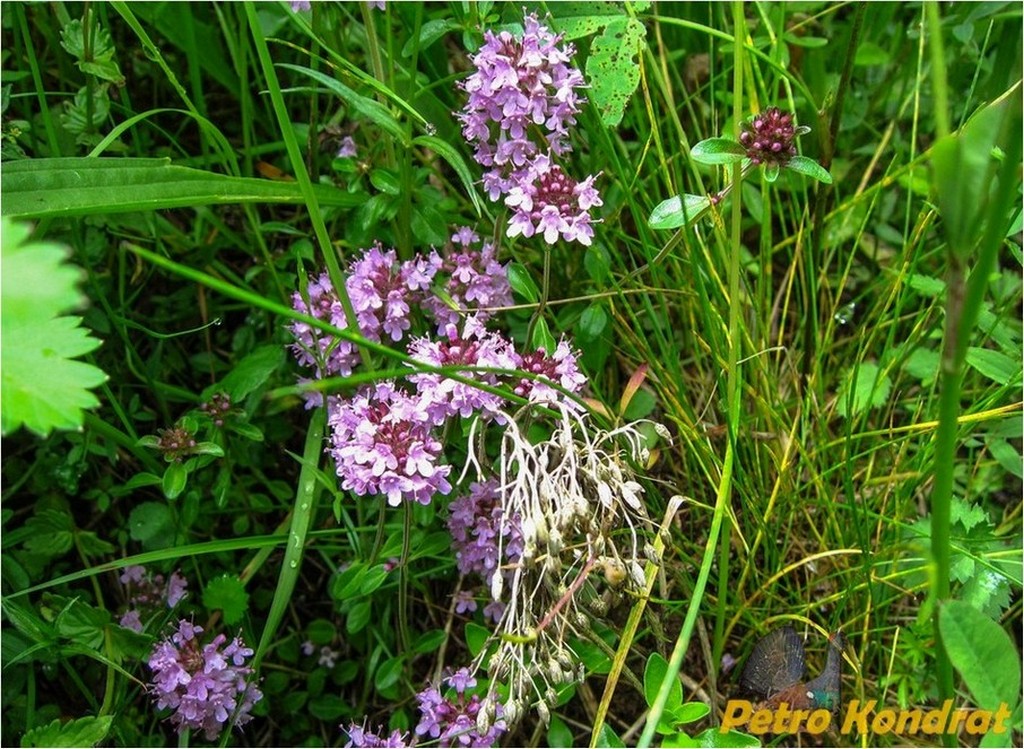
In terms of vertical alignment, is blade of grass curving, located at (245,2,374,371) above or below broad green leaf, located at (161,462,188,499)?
above

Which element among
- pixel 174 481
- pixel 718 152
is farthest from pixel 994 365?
pixel 174 481

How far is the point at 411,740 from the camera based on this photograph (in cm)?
173

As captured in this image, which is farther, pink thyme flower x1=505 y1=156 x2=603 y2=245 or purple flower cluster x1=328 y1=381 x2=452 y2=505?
pink thyme flower x1=505 y1=156 x2=603 y2=245

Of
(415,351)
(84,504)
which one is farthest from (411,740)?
(84,504)

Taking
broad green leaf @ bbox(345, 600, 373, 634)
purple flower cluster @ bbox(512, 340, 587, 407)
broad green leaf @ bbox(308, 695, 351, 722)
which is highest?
purple flower cluster @ bbox(512, 340, 587, 407)

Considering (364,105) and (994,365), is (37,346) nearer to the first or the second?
(364,105)

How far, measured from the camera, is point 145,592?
6.02 ft

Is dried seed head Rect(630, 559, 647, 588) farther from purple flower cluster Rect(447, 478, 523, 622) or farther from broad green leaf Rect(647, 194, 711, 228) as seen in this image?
broad green leaf Rect(647, 194, 711, 228)

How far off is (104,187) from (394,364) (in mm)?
526

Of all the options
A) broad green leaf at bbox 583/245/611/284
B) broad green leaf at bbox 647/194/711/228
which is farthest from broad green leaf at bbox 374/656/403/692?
broad green leaf at bbox 647/194/711/228

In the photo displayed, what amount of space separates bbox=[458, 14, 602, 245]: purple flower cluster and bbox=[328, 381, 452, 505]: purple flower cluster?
340 millimetres

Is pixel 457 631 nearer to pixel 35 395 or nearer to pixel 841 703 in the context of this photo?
pixel 841 703

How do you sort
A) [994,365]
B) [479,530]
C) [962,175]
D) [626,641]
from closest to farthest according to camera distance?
1. [962,175]
2. [626,641]
3. [479,530]
4. [994,365]

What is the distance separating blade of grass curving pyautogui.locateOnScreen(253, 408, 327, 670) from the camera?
1645 mm
